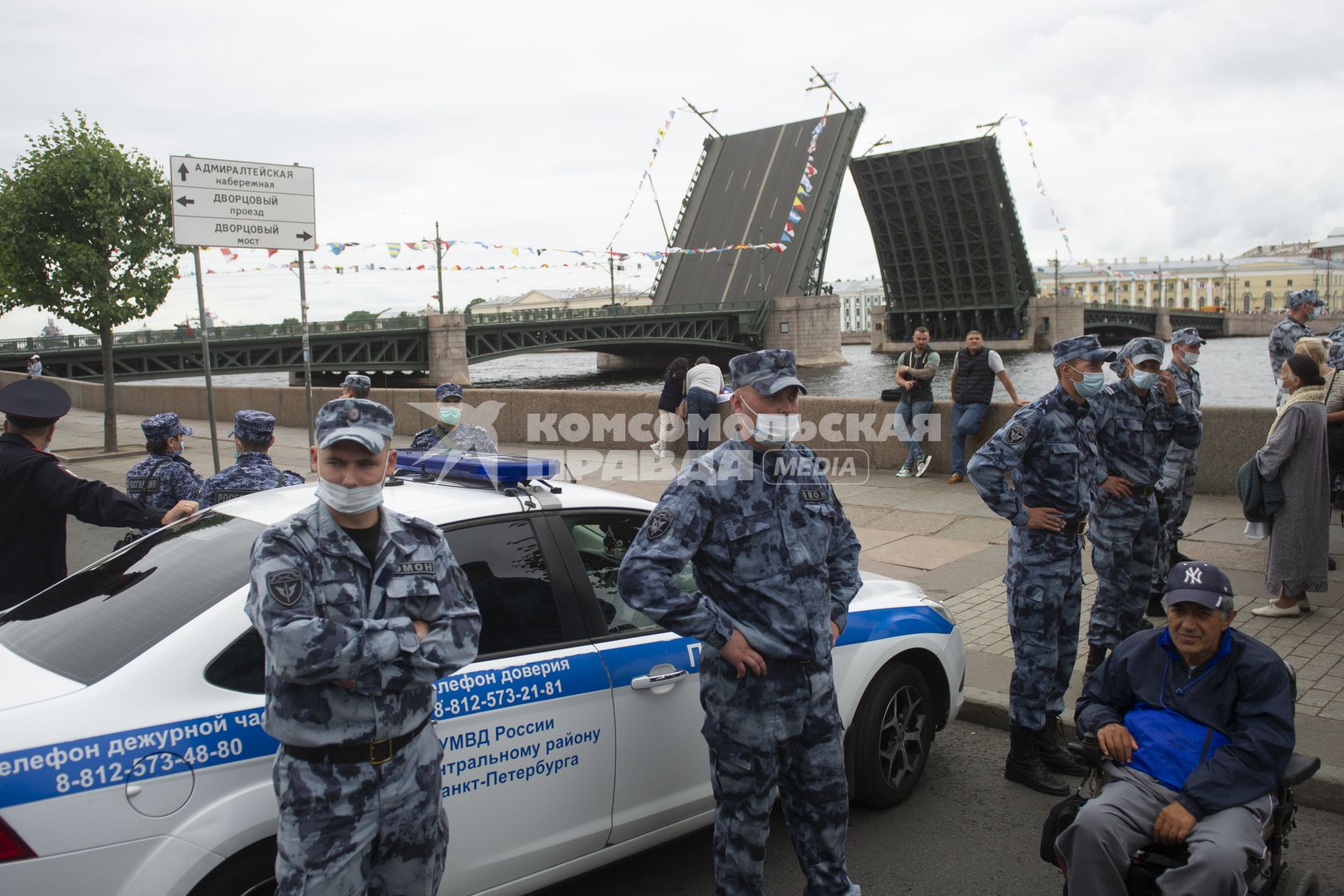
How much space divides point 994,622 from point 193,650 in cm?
503

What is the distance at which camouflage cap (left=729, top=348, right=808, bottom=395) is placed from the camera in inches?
118

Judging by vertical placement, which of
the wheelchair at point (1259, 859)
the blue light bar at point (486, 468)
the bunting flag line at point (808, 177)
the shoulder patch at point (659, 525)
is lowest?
the wheelchair at point (1259, 859)

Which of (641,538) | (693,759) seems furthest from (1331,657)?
(641,538)

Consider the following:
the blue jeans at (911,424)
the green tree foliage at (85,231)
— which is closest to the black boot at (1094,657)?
the blue jeans at (911,424)

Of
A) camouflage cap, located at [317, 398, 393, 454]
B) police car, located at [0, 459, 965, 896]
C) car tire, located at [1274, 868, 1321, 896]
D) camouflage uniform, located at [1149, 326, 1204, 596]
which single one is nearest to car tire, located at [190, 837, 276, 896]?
police car, located at [0, 459, 965, 896]

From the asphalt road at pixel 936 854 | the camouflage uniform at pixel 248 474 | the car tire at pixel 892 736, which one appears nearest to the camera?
the asphalt road at pixel 936 854

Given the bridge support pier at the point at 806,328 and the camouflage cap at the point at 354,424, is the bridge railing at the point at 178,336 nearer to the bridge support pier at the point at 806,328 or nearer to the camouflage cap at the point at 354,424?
the bridge support pier at the point at 806,328

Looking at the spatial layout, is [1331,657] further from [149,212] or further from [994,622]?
[149,212]

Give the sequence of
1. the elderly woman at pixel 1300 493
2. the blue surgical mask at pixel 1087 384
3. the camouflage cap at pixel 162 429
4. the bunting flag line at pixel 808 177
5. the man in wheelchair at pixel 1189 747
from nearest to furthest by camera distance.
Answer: the man in wheelchair at pixel 1189 747 < the blue surgical mask at pixel 1087 384 < the camouflage cap at pixel 162 429 < the elderly woman at pixel 1300 493 < the bunting flag line at pixel 808 177

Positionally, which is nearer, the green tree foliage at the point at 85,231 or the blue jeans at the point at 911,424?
the blue jeans at the point at 911,424

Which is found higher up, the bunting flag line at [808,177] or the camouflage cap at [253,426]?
the bunting flag line at [808,177]

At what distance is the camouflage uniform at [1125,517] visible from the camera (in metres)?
4.99

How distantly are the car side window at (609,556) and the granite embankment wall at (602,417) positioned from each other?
7.67 metres

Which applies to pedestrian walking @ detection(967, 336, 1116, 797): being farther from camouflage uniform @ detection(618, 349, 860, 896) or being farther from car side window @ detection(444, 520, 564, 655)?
car side window @ detection(444, 520, 564, 655)
